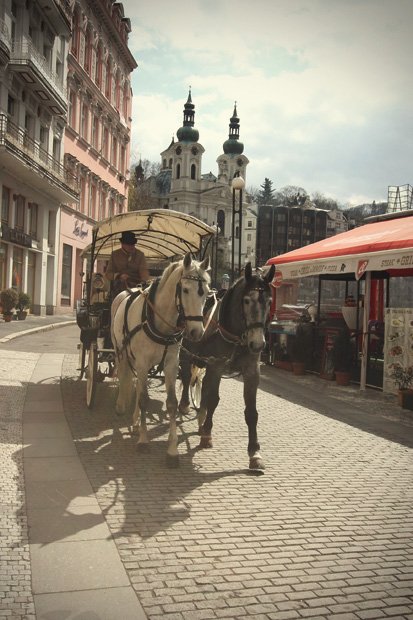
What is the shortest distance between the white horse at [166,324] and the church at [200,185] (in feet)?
335

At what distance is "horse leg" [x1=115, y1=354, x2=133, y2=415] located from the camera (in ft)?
26.3

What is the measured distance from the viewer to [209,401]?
700cm

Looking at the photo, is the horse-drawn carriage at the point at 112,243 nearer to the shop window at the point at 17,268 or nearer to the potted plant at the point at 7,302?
the potted plant at the point at 7,302

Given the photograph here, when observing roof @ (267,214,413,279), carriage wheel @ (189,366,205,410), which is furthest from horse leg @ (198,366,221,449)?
roof @ (267,214,413,279)

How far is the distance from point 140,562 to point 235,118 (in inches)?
5231

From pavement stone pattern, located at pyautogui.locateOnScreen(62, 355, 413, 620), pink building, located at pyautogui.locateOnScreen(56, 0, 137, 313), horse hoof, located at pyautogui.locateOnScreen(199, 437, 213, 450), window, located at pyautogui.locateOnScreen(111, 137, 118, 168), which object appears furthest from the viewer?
window, located at pyautogui.locateOnScreen(111, 137, 118, 168)

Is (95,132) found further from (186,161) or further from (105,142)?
(186,161)

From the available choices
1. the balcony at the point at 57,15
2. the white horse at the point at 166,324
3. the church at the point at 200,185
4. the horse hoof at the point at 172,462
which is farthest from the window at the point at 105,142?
the church at the point at 200,185

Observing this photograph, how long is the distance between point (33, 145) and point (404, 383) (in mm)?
22727

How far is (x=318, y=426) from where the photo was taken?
8781 mm

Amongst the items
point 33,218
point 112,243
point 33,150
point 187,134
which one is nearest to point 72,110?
point 33,150

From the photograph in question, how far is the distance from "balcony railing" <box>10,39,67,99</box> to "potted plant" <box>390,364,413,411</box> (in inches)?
856

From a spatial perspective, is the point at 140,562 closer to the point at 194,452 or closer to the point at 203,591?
the point at 203,591

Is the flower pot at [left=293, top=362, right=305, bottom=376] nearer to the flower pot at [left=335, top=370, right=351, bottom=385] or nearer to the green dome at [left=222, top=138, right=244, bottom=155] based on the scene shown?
the flower pot at [left=335, top=370, right=351, bottom=385]
